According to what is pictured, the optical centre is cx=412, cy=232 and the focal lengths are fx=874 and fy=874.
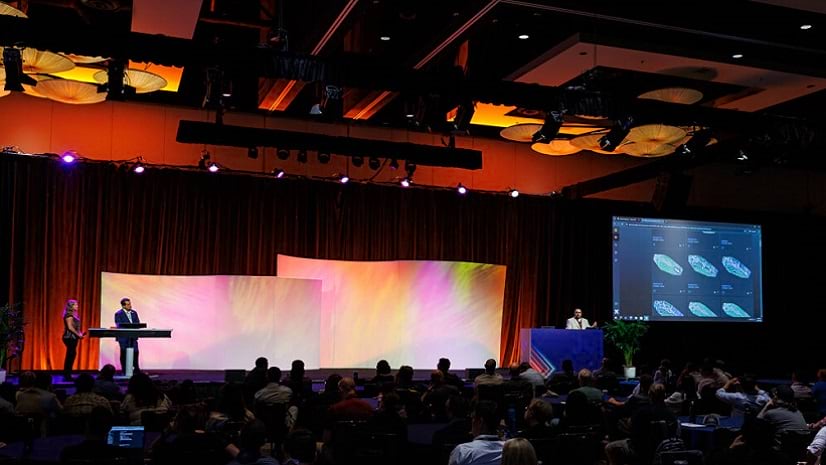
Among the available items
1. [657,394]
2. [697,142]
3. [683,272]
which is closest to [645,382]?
[657,394]

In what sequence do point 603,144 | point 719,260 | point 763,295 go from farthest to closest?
1. point 763,295
2. point 719,260
3. point 603,144

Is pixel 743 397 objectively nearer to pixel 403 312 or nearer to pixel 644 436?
pixel 644 436

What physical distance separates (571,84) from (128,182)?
767 centimetres

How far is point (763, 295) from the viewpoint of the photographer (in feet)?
63.2

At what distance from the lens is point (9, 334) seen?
40.6ft

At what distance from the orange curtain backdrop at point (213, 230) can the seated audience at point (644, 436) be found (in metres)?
10.1

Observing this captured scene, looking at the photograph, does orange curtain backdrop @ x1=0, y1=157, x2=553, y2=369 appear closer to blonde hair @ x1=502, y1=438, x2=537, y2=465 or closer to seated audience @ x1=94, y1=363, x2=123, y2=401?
seated audience @ x1=94, y1=363, x2=123, y2=401

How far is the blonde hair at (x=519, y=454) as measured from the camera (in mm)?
4184

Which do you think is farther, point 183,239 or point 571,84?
point 183,239

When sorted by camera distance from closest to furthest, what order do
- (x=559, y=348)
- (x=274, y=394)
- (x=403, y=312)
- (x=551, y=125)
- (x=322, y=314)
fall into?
1. (x=274, y=394)
2. (x=551, y=125)
3. (x=559, y=348)
4. (x=322, y=314)
5. (x=403, y=312)

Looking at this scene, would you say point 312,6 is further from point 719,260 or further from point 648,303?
point 719,260

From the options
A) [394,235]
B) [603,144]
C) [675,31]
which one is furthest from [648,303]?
[675,31]

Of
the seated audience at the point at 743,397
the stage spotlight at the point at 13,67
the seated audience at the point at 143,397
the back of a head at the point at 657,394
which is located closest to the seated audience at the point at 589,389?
the back of a head at the point at 657,394

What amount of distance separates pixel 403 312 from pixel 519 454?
39.9 ft
